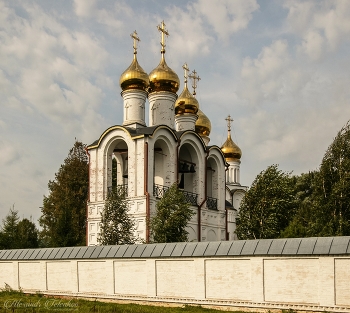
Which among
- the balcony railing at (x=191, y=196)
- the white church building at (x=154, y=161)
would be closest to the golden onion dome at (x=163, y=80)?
the white church building at (x=154, y=161)

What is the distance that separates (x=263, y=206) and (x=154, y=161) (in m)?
5.61

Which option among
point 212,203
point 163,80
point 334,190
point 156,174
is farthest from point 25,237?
point 334,190

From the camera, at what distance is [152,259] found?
562 inches

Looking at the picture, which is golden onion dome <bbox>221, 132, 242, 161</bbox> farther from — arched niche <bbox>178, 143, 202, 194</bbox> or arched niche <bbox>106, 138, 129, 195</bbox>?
arched niche <bbox>106, 138, 129, 195</bbox>

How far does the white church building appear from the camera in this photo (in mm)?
23422

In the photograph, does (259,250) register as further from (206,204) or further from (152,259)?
(206,204)

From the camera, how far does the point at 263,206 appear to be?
2392 centimetres

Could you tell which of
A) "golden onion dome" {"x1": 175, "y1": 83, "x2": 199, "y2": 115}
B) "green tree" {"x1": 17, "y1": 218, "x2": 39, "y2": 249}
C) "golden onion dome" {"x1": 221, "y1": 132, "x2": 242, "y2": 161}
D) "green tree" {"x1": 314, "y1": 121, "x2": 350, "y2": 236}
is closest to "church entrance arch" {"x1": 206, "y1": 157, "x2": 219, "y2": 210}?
"golden onion dome" {"x1": 175, "y1": 83, "x2": 199, "y2": 115}

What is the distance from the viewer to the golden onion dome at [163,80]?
89.5 feet

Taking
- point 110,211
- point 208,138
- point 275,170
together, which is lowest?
point 110,211

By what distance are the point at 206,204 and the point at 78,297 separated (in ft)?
39.1

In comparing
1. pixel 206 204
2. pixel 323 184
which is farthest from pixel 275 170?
pixel 323 184

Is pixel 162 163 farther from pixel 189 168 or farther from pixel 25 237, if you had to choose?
pixel 25 237

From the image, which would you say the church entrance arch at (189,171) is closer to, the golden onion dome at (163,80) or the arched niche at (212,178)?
the arched niche at (212,178)
